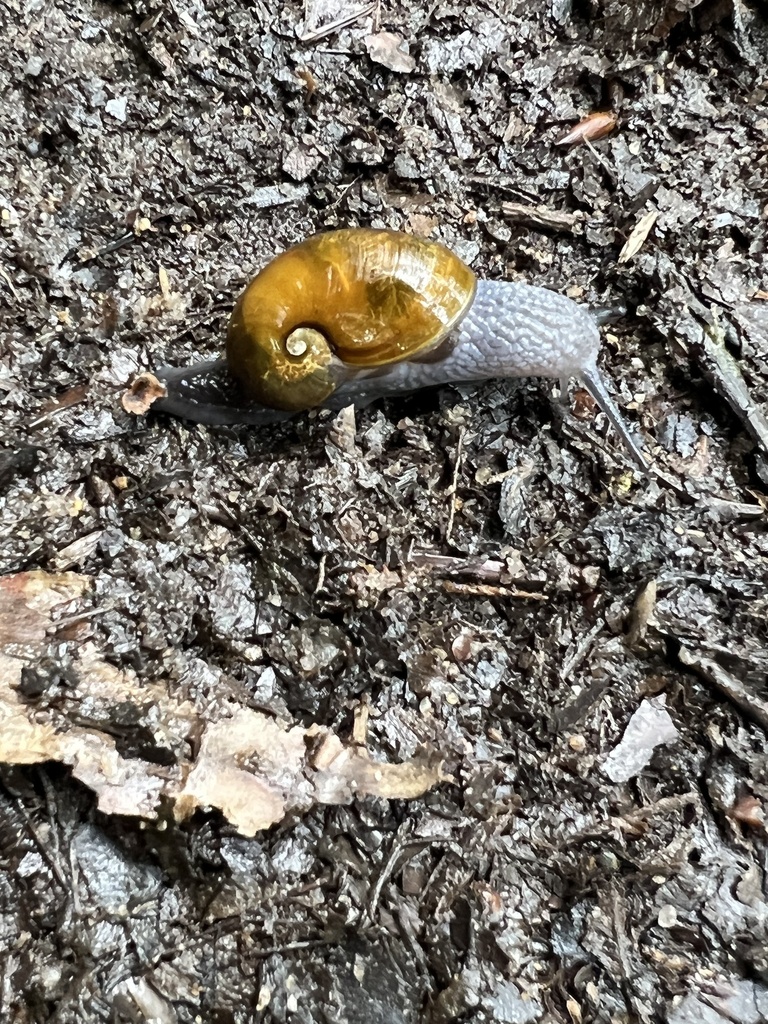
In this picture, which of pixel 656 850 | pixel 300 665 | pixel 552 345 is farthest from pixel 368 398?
pixel 656 850

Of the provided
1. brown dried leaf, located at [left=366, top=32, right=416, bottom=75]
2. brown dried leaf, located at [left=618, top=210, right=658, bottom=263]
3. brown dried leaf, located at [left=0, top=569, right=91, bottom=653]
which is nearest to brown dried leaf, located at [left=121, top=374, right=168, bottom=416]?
brown dried leaf, located at [left=0, top=569, right=91, bottom=653]

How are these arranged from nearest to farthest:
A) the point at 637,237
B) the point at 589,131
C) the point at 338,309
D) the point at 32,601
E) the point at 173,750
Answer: the point at 173,750
the point at 32,601
the point at 338,309
the point at 637,237
the point at 589,131

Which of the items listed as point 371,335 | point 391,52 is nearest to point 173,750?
point 371,335

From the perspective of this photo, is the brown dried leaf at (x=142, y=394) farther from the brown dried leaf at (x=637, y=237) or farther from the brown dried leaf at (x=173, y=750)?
the brown dried leaf at (x=637, y=237)

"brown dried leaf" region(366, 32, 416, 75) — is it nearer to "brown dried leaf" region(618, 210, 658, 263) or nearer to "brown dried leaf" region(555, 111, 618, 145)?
"brown dried leaf" region(555, 111, 618, 145)

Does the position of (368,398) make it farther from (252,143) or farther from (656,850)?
(656,850)

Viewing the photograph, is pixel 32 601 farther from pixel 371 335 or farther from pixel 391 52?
pixel 391 52

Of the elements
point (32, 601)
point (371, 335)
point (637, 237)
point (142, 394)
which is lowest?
point (32, 601)
